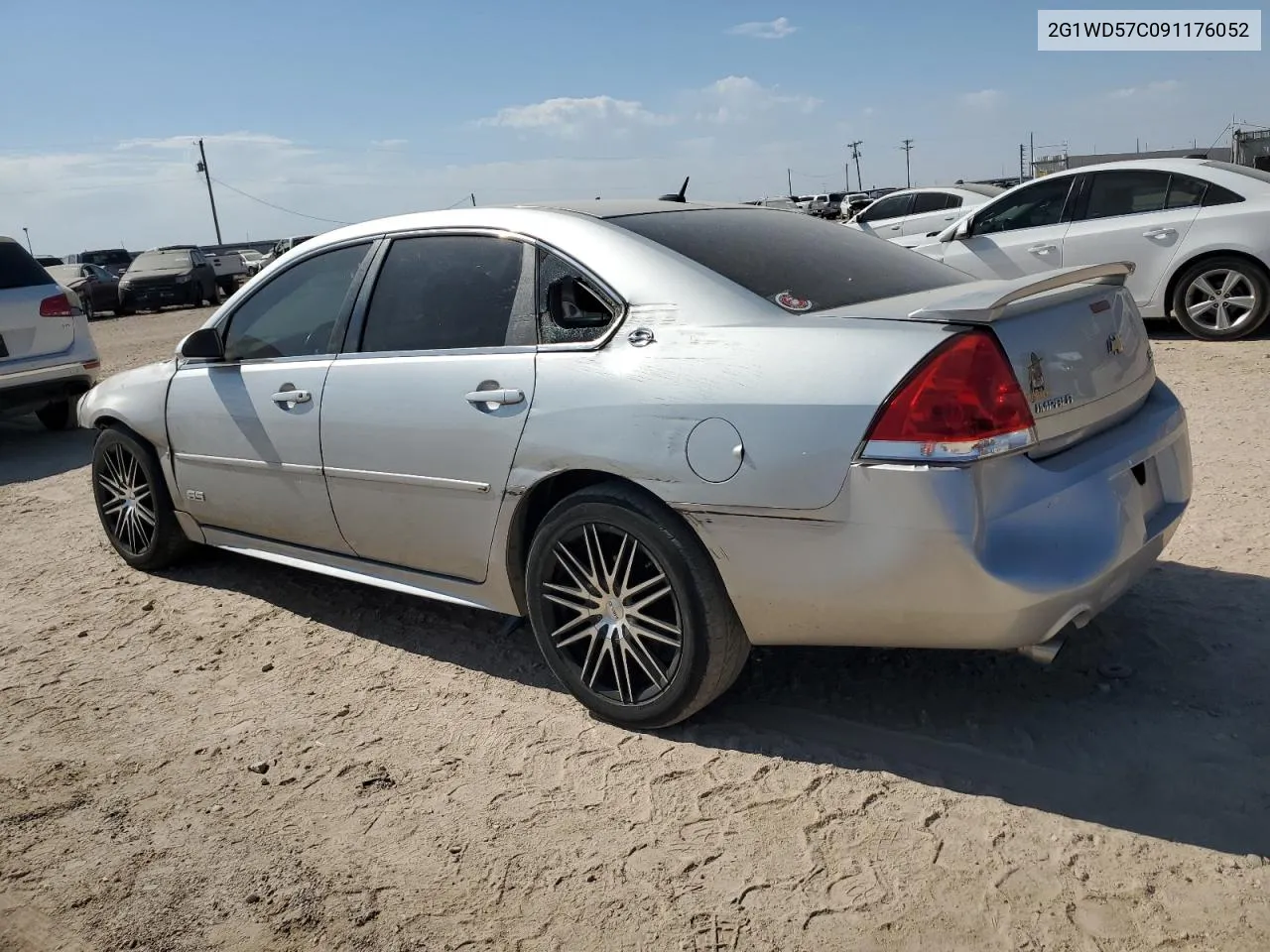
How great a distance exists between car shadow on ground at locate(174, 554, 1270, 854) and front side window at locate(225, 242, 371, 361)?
127 cm

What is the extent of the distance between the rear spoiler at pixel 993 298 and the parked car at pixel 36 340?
27.2 feet

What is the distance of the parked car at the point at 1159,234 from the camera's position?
339 inches

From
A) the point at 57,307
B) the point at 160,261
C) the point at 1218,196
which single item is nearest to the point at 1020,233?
the point at 1218,196

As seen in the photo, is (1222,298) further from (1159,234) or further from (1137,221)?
(1137,221)

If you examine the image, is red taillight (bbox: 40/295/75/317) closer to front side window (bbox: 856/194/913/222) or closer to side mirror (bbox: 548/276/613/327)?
side mirror (bbox: 548/276/613/327)

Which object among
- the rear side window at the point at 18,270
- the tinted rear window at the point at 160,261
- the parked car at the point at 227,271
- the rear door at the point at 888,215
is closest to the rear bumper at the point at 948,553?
the rear side window at the point at 18,270

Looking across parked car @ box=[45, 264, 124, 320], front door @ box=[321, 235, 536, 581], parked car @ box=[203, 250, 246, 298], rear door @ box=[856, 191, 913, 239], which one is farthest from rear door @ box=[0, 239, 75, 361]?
parked car @ box=[203, 250, 246, 298]

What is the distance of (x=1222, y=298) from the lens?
8.74 m

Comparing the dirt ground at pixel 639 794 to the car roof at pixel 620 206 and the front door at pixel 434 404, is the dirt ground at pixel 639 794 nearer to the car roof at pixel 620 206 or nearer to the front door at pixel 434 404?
the front door at pixel 434 404

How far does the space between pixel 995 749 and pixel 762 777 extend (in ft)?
2.19

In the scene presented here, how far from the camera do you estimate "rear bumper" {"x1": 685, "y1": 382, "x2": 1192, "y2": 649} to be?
2.63 metres

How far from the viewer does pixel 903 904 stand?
242cm

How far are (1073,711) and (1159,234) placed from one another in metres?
7.06

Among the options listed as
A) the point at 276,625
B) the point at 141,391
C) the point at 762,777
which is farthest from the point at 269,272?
the point at 762,777
